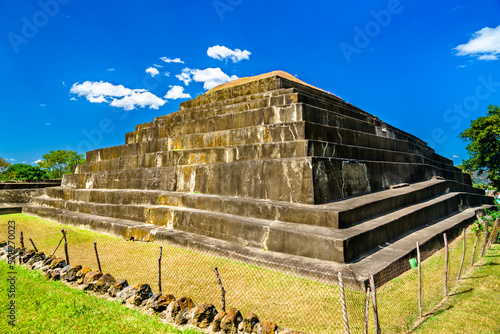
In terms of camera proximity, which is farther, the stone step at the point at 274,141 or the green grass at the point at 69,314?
the stone step at the point at 274,141

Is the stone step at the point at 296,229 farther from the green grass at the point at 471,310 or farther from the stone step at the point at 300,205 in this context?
the green grass at the point at 471,310

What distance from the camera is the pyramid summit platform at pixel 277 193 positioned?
225 inches

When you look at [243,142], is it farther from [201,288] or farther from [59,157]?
[59,157]

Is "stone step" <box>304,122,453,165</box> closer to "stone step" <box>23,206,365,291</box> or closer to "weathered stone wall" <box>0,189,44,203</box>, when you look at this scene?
"stone step" <box>23,206,365,291</box>

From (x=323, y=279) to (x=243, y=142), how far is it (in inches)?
217

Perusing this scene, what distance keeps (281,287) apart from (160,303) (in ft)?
6.27

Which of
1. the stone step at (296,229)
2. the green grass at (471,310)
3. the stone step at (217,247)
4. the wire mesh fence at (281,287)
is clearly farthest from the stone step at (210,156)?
the green grass at (471,310)

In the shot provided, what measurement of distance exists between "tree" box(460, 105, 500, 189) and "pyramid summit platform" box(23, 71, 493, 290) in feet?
49.9

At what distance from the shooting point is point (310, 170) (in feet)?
21.6

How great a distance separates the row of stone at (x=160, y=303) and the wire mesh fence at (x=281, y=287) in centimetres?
47

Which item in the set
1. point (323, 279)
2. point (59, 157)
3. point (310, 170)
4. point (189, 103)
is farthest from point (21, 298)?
point (59, 157)

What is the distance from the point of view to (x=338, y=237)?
5.18m

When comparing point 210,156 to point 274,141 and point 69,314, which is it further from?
point 69,314

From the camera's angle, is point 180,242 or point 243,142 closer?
point 180,242
